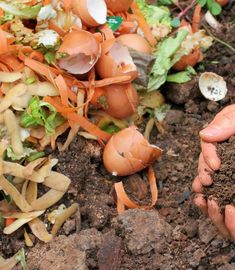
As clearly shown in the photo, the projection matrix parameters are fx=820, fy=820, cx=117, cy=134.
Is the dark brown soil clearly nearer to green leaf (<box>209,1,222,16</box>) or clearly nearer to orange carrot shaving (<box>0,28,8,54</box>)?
orange carrot shaving (<box>0,28,8,54</box>)

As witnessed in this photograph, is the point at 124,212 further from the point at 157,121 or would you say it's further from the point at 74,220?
the point at 157,121

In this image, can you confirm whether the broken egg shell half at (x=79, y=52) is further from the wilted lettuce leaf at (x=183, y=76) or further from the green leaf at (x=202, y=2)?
the green leaf at (x=202, y=2)

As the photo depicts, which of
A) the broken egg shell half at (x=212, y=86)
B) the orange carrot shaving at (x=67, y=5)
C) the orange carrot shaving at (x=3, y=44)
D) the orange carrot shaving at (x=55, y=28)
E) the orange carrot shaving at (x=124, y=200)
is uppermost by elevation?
the orange carrot shaving at (x=67, y=5)

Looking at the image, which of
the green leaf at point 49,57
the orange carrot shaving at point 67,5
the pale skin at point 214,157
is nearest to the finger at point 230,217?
the pale skin at point 214,157

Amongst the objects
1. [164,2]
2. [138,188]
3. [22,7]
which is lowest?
[138,188]

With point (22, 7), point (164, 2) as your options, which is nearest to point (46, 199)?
point (22, 7)

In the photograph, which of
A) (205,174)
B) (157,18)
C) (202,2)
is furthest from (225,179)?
(202,2)
